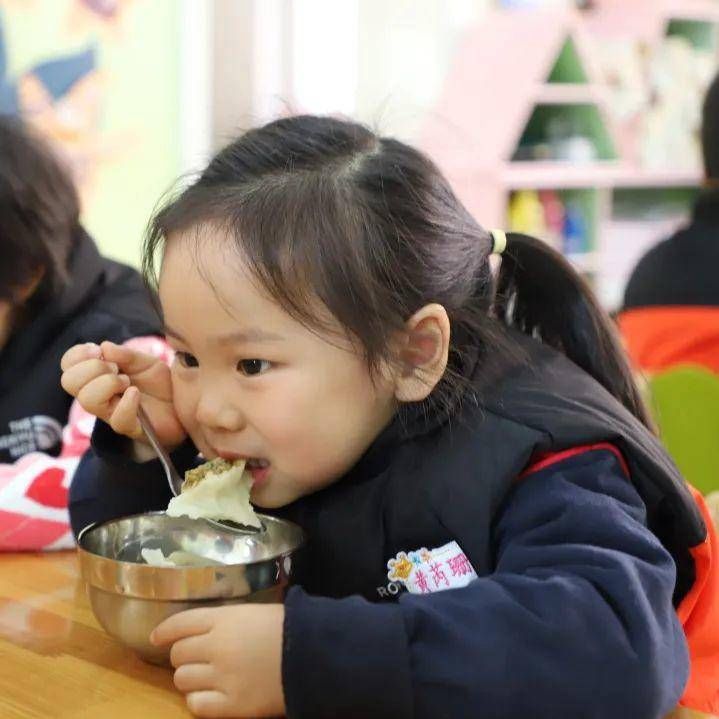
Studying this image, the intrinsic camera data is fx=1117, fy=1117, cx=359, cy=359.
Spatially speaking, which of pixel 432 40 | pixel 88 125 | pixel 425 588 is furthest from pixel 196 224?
pixel 432 40

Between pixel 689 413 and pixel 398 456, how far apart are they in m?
0.74

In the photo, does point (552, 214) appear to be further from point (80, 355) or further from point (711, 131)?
point (80, 355)

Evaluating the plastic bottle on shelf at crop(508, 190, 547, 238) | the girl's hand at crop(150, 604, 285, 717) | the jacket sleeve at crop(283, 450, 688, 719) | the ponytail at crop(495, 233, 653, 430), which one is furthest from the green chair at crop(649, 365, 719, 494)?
the plastic bottle on shelf at crop(508, 190, 547, 238)

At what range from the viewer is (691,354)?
2.00 meters

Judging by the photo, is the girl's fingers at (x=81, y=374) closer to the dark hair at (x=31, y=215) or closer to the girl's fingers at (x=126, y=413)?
the girl's fingers at (x=126, y=413)

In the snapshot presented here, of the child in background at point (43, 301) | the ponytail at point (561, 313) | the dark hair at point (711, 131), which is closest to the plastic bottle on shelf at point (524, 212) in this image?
the dark hair at point (711, 131)

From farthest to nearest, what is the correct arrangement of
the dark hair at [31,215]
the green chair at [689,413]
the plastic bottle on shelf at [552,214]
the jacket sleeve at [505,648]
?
the plastic bottle on shelf at [552,214] → the green chair at [689,413] → the dark hair at [31,215] → the jacket sleeve at [505,648]

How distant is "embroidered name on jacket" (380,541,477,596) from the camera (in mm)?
866

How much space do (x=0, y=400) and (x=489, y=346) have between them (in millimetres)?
721

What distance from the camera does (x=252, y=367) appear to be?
0.89m

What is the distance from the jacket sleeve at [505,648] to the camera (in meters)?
0.69

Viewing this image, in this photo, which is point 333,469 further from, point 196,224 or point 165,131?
point 165,131

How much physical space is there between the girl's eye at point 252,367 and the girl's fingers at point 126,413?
0.15 m

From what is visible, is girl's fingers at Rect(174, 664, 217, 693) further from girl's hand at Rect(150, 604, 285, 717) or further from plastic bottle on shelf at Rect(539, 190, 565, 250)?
plastic bottle on shelf at Rect(539, 190, 565, 250)
